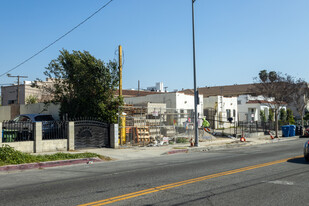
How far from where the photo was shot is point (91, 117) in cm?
1955

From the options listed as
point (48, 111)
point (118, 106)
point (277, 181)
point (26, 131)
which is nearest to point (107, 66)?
point (118, 106)

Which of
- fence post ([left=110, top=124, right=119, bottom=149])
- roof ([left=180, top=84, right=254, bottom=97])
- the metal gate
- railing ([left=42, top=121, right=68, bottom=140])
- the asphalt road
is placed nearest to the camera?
the asphalt road

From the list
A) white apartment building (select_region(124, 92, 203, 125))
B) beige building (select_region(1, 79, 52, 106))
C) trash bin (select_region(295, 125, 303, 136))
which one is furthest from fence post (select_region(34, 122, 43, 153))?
trash bin (select_region(295, 125, 303, 136))

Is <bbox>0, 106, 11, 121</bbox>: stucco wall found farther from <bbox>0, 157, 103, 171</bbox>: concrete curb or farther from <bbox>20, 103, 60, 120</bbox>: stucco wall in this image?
<bbox>0, 157, 103, 171</bbox>: concrete curb

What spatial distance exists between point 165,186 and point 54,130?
35.3 feet

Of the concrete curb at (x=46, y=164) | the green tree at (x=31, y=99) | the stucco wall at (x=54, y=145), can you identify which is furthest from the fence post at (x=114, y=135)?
the green tree at (x=31, y=99)

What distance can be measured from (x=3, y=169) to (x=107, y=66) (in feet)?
33.2

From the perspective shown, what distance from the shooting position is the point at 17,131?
51.9 feet

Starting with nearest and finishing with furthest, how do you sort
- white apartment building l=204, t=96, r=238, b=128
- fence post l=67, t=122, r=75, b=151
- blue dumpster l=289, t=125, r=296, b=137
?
fence post l=67, t=122, r=75, b=151, blue dumpster l=289, t=125, r=296, b=137, white apartment building l=204, t=96, r=238, b=128

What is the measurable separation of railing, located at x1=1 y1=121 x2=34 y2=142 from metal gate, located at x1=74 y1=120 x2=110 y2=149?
255 cm

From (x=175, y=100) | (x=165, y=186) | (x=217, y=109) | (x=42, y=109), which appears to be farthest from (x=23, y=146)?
(x=217, y=109)

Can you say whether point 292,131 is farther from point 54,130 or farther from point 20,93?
point 20,93

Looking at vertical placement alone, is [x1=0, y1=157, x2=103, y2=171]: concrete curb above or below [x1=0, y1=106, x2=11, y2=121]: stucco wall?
below

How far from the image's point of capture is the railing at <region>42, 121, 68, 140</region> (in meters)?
17.0
